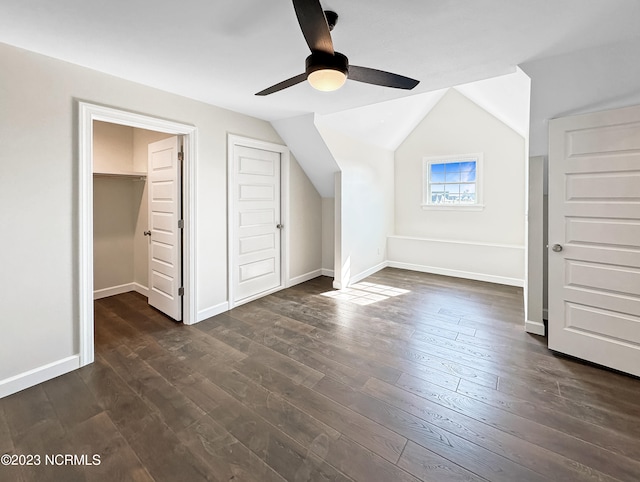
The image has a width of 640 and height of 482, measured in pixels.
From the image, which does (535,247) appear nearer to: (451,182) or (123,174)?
(451,182)

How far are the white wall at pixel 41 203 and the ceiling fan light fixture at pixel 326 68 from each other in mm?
2026

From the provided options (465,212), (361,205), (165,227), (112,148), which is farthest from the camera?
(465,212)

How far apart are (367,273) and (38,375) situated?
4.37m

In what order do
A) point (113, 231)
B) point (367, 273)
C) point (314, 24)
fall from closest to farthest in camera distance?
point (314, 24)
point (113, 231)
point (367, 273)

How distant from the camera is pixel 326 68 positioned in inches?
60.8

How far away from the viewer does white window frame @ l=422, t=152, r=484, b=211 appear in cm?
532

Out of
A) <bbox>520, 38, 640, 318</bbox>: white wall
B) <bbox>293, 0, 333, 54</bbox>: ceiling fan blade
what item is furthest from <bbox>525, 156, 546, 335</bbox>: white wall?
<bbox>293, 0, 333, 54</bbox>: ceiling fan blade

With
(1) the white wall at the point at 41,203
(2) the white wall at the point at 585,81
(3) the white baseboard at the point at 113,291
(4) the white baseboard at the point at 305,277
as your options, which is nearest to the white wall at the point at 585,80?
(2) the white wall at the point at 585,81

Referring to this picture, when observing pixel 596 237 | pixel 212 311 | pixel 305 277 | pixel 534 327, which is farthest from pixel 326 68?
pixel 305 277

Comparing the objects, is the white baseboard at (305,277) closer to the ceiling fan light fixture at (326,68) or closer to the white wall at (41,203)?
the white wall at (41,203)

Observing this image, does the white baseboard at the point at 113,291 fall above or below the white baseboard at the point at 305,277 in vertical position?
below

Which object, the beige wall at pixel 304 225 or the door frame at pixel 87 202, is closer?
→ the door frame at pixel 87 202

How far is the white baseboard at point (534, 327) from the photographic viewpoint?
9.52ft

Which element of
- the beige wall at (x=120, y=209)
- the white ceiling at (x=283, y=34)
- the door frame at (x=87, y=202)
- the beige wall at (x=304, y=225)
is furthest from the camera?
the beige wall at (x=304, y=225)
